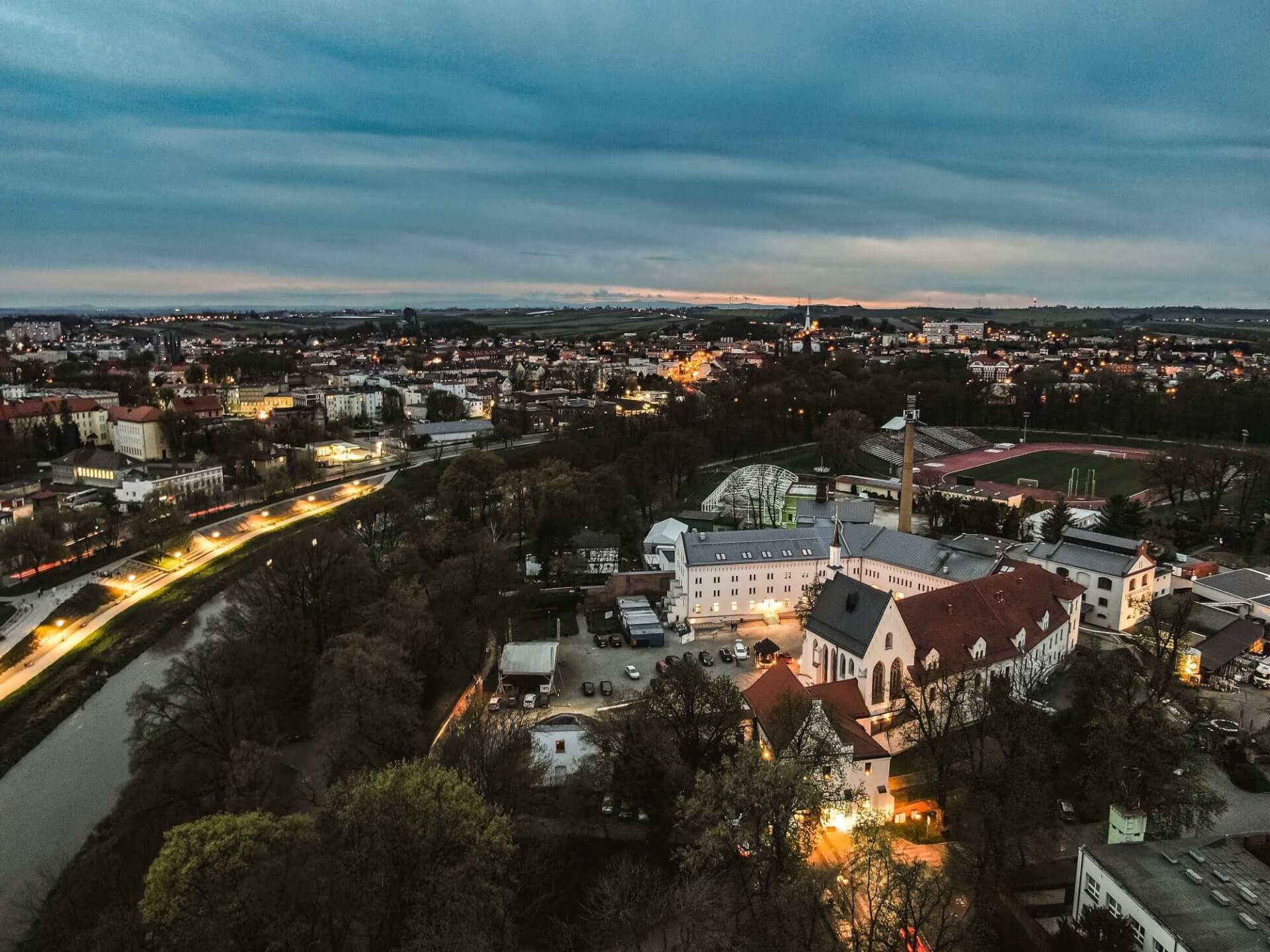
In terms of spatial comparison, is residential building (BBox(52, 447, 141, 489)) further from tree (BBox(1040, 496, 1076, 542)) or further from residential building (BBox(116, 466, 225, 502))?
tree (BBox(1040, 496, 1076, 542))

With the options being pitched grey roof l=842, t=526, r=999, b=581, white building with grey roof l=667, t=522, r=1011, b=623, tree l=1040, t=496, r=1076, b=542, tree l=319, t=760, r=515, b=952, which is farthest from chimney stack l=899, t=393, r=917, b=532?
A: tree l=319, t=760, r=515, b=952

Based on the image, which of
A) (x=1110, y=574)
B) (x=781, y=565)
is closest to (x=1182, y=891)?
(x=1110, y=574)

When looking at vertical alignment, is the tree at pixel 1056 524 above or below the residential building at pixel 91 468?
above

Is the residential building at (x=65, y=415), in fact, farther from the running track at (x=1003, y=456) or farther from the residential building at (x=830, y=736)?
the running track at (x=1003, y=456)

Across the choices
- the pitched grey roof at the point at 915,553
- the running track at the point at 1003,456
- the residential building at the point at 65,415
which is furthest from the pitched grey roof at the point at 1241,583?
the residential building at the point at 65,415

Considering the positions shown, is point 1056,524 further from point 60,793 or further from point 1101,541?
point 60,793

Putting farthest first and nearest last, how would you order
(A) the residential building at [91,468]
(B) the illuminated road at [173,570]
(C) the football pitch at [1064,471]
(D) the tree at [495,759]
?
(C) the football pitch at [1064,471] < (A) the residential building at [91,468] < (B) the illuminated road at [173,570] < (D) the tree at [495,759]
